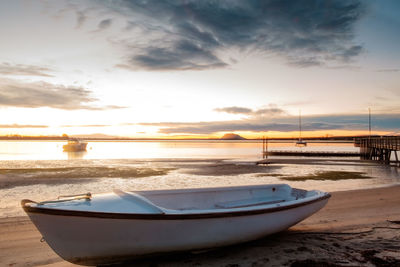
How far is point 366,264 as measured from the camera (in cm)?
554

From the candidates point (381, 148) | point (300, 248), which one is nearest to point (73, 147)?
point (381, 148)

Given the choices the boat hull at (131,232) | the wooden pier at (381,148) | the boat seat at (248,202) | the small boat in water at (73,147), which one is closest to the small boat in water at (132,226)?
the boat hull at (131,232)

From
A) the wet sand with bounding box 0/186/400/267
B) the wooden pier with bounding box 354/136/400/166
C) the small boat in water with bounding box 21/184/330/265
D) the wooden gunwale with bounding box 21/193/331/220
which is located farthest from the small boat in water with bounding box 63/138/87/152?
the wooden gunwale with bounding box 21/193/331/220

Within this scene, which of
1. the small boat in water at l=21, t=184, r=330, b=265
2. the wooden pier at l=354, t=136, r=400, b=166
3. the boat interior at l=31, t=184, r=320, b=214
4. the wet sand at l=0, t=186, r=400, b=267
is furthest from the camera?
the wooden pier at l=354, t=136, r=400, b=166

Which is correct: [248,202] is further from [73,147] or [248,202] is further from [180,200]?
[73,147]

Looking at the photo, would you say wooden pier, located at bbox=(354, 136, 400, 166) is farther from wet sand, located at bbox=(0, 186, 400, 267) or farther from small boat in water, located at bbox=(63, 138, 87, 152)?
small boat in water, located at bbox=(63, 138, 87, 152)

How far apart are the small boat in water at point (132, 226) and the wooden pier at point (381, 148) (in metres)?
33.2

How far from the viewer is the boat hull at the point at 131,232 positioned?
5016 millimetres

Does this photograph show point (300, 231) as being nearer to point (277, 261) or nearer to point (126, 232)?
point (277, 261)

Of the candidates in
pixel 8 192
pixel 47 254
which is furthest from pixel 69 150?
pixel 47 254

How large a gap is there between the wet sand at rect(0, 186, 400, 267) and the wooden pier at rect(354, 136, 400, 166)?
29.8m

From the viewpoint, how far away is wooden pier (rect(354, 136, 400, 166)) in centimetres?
3420

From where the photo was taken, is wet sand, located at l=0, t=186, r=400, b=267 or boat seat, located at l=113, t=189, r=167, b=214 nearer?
boat seat, located at l=113, t=189, r=167, b=214

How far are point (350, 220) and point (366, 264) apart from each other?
11.2 ft
